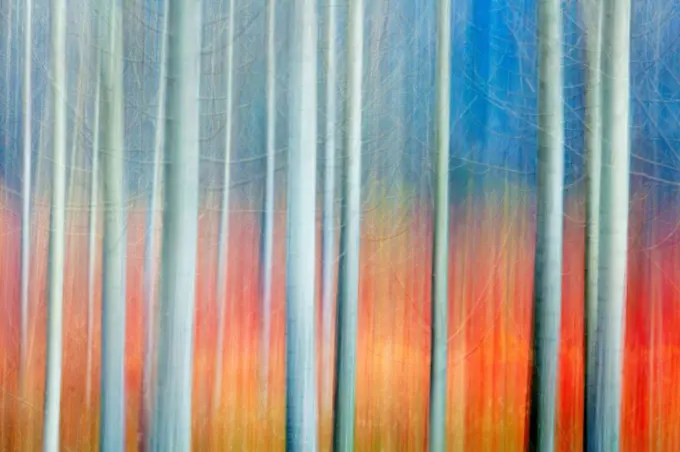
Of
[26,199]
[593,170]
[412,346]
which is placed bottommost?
[412,346]

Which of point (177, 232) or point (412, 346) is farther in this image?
point (412, 346)

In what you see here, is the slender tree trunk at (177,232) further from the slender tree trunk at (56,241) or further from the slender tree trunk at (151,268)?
the slender tree trunk at (56,241)

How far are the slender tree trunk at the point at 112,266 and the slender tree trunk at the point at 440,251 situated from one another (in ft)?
6.11

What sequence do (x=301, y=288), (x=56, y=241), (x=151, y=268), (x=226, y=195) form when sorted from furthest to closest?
(x=226, y=195) < (x=151, y=268) < (x=56, y=241) < (x=301, y=288)

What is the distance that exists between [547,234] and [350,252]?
1.30 meters

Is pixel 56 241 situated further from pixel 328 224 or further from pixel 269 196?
pixel 328 224

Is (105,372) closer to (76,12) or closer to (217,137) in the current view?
(217,137)

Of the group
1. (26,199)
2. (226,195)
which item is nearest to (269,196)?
(226,195)

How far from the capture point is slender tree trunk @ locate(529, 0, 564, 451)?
4.21 metres

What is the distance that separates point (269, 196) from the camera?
575 centimetres

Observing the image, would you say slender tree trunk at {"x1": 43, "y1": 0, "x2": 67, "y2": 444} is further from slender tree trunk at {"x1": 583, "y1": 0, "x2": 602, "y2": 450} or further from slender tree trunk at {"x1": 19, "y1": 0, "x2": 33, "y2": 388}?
slender tree trunk at {"x1": 583, "y1": 0, "x2": 602, "y2": 450}

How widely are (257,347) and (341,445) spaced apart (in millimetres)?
991

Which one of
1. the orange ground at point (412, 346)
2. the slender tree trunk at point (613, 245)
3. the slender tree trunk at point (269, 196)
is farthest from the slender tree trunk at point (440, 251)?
the slender tree trunk at point (269, 196)

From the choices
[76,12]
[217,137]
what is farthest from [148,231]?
[76,12]
